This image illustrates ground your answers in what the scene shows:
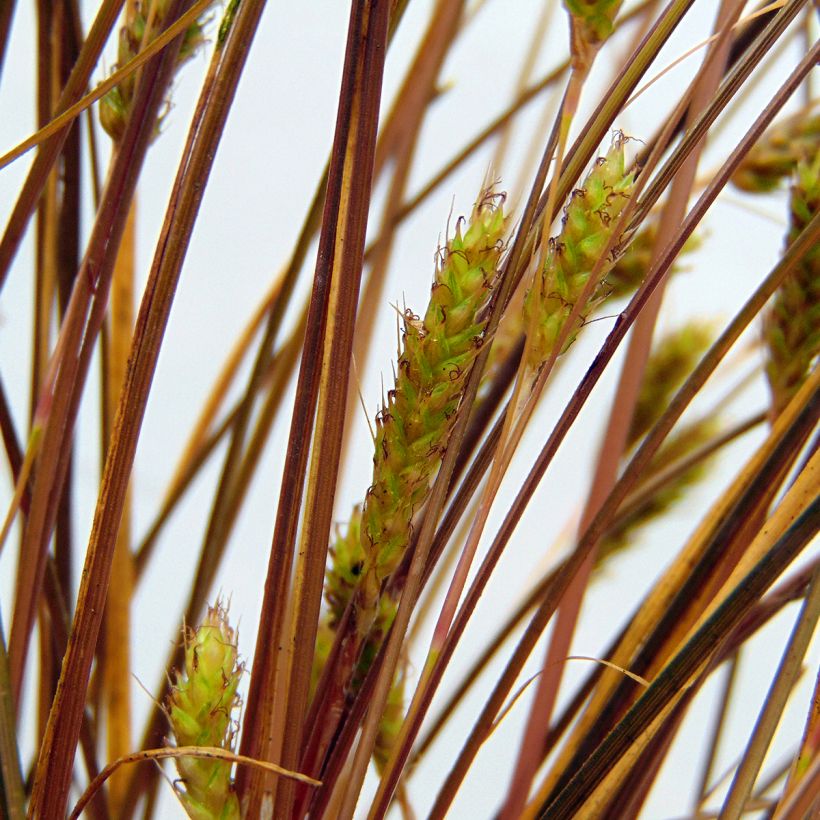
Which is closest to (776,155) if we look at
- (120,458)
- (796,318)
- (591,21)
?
(796,318)

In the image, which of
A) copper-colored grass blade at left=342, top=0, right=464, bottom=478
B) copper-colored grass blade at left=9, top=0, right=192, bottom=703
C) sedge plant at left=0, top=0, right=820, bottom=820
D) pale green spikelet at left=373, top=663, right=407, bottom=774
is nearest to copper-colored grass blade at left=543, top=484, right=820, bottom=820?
sedge plant at left=0, top=0, right=820, bottom=820

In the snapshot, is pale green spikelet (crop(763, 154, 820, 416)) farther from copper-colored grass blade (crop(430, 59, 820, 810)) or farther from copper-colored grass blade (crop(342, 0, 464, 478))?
copper-colored grass blade (crop(342, 0, 464, 478))

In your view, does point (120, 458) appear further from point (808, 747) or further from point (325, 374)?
point (808, 747)

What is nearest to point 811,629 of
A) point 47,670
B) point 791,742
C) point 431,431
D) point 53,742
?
point 431,431

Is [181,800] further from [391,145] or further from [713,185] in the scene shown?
[391,145]

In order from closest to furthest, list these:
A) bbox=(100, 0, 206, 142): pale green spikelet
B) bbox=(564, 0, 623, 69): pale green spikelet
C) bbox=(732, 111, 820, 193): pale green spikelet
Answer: bbox=(564, 0, 623, 69): pale green spikelet, bbox=(100, 0, 206, 142): pale green spikelet, bbox=(732, 111, 820, 193): pale green spikelet
